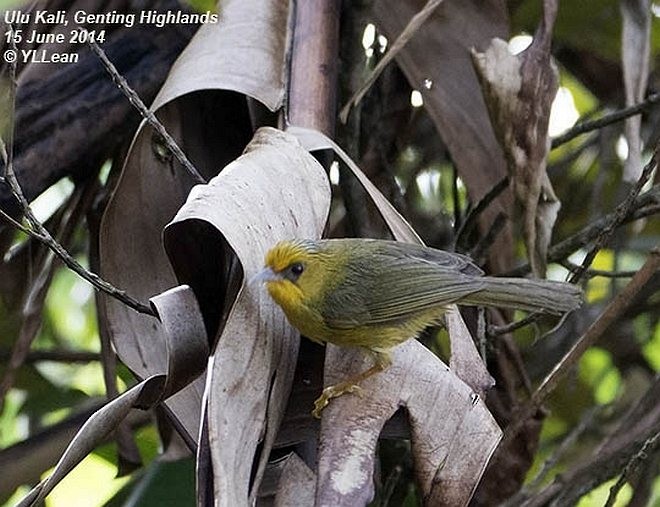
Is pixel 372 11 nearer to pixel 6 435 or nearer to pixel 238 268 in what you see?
pixel 238 268

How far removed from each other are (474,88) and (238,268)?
2.79ft

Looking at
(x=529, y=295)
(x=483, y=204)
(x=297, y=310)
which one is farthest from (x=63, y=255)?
(x=483, y=204)

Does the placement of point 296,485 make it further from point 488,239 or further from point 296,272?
point 488,239

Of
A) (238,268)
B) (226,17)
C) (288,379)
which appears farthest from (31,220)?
(226,17)

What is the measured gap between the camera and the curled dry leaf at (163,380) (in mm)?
1157

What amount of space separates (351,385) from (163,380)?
277mm

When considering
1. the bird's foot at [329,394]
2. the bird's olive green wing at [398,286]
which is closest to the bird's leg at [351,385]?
the bird's foot at [329,394]

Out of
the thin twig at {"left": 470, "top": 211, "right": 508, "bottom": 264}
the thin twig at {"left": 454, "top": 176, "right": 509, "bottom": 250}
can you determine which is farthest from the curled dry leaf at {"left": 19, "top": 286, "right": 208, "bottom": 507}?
the thin twig at {"left": 470, "top": 211, "right": 508, "bottom": 264}

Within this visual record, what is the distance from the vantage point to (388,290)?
5.92ft

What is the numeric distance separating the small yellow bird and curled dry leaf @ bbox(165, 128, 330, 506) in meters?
0.12

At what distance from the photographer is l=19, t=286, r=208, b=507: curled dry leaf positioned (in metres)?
1.16

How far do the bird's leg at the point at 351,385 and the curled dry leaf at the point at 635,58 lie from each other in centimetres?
67

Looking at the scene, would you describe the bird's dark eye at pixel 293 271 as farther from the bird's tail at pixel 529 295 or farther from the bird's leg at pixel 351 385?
the bird's tail at pixel 529 295

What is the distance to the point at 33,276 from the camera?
2084mm
